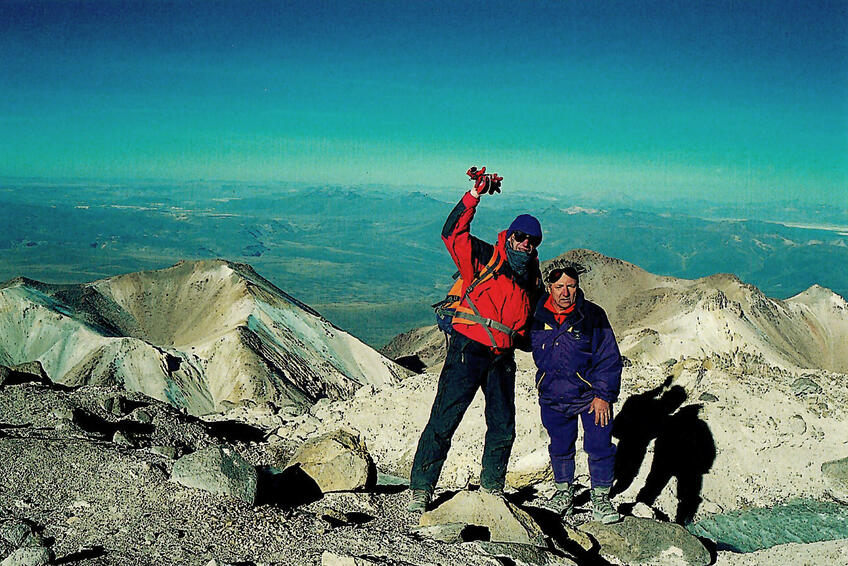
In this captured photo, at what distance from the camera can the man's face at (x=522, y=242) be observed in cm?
491

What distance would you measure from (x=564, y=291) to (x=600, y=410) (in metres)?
1.11

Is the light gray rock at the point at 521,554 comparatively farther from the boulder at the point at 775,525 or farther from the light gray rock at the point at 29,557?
the boulder at the point at 775,525

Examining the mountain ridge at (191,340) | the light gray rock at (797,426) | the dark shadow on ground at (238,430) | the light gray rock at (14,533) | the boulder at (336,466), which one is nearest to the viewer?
the light gray rock at (14,533)

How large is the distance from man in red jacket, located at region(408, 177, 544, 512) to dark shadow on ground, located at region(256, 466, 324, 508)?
4.23 ft

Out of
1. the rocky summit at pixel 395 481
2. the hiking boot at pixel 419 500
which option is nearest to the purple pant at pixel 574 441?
the rocky summit at pixel 395 481

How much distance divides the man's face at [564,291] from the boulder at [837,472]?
6.24 m

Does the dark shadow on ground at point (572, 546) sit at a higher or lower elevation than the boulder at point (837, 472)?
higher

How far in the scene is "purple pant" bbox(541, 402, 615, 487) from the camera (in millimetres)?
5430

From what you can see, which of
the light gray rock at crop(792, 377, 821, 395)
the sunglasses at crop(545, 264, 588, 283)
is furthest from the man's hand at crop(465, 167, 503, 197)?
the light gray rock at crop(792, 377, 821, 395)

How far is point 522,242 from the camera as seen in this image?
194 inches

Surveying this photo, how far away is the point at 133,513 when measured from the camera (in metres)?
4.75

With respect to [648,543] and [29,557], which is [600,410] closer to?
[648,543]

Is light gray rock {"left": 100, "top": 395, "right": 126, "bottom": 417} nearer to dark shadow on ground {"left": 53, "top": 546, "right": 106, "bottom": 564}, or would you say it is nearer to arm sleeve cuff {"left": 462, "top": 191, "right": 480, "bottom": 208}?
dark shadow on ground {"left": 53, "top": 546, "right": 106, "bottom": 564}

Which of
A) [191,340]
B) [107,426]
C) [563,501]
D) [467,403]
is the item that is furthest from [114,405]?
[191,340]
